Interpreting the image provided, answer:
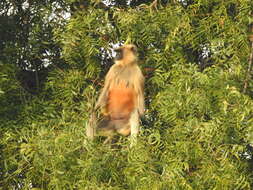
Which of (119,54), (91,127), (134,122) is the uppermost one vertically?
(119,54)

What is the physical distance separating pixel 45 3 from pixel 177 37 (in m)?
1.50

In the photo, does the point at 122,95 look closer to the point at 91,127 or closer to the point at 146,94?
the point at 146,94

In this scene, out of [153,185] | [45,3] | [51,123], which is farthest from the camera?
[45,3]

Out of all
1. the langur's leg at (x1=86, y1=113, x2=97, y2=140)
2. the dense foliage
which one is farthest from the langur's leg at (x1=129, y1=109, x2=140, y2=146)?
the langur's leg at (x1=86, y1=113, x2=97, y2=140)

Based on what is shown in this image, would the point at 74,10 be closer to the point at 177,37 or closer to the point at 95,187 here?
the point at 177,37

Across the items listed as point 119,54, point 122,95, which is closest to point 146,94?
point 122,95

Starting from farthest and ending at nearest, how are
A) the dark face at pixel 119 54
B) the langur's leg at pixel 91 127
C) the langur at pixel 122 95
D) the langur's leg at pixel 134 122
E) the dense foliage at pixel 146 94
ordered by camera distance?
the dark face at pixel 119 54, the langur at pixel 122 95, the langur's leg at pixel 134 122, the langur's leg at pixel 91 127, the dense foliage at pixel 146 94

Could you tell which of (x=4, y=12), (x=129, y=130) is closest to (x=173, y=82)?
(x=129, y=130)

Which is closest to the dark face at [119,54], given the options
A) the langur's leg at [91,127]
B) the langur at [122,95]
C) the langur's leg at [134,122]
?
the langur at [122,95]

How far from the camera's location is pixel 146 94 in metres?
7.73

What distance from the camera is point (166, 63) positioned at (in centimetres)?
730

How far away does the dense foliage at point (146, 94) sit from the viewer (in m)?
5.84

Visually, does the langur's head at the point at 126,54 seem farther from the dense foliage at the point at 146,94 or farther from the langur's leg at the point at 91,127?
the langur's leg at the point at 91,127

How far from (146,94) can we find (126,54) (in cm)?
57
